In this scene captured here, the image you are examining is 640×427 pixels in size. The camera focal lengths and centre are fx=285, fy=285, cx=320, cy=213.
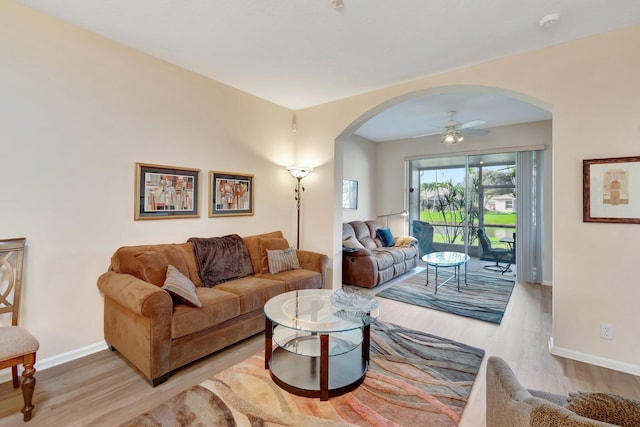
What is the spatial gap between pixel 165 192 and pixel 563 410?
3.42m

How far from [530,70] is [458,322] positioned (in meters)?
2.82

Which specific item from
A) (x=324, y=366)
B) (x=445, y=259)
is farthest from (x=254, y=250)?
(x=445, y=259)

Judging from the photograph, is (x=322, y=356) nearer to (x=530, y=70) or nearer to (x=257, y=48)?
(x=257, y=48)

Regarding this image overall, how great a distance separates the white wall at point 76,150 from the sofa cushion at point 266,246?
879 millimetres

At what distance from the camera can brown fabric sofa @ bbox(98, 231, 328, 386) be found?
2.14m

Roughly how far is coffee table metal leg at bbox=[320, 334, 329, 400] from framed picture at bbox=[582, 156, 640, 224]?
2.60 metres

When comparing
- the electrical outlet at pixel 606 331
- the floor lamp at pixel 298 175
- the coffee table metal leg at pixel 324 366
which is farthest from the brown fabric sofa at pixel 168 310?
the electrical outlet at pixel 606 331

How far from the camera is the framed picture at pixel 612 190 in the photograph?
2395 millimetres

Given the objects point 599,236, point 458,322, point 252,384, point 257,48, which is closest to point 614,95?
point 599,236

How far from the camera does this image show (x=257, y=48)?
110 inches

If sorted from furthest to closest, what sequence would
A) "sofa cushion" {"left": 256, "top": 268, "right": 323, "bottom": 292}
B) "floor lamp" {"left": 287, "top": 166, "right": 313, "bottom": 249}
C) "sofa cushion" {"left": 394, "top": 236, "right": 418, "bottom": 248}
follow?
"sofa cushion" {"left": 394, "top": 236, "right": 418, "bottom": 248}
"floor lamp" {"left": 287, "top": 166, "right": 313, "bottom": 249}
"sofa cushion" {"left": 256, "top": 268, "right": 323, "bottom": 292}

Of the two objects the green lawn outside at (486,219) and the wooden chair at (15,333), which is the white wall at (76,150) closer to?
the wooden chair at (15,333)

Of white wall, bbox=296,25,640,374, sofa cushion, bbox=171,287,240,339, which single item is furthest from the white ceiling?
sofa cushion, bbox=171,287,240,339

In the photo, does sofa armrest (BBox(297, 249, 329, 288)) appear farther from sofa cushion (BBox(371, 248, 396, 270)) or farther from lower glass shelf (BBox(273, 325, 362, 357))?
sofa cushion (BBox(371, 248, 396, 270))
